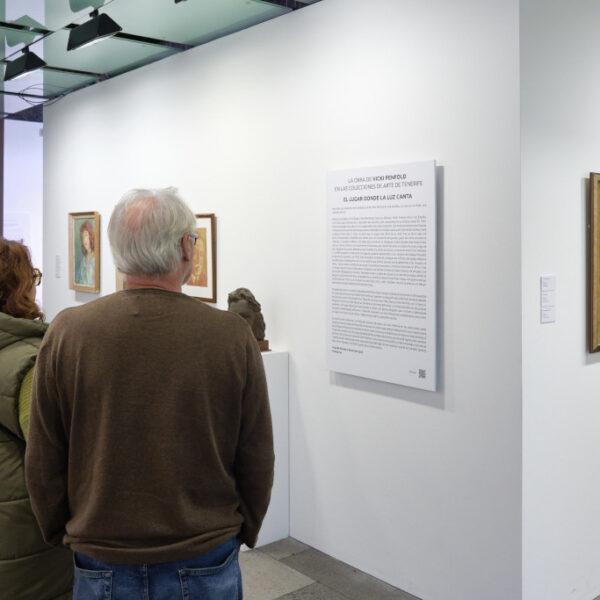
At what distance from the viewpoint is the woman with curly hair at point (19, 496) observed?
1874 millimetres

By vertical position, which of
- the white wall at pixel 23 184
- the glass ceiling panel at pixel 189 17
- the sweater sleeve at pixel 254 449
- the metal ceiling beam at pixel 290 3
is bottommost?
the sweater sleeve at pixel 254 449

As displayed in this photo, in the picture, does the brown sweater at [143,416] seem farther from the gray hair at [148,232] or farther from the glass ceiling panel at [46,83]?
the glass ceiling panel at [46,83]

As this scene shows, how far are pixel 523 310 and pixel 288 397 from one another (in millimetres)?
1541

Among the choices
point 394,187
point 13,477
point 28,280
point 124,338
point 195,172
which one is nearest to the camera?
point 124,338

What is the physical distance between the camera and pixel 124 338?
1548mm

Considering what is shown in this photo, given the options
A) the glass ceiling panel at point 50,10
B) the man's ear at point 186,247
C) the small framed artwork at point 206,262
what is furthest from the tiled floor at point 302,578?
the glass ceiling panel at point 50,10

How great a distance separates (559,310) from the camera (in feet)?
9.70

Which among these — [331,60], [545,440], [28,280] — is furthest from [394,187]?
[28,280]

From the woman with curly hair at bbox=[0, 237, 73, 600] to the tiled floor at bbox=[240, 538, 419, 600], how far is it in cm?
149

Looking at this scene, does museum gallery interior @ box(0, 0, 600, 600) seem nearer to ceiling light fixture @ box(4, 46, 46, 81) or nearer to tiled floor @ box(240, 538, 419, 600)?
tiled floor @ box(240, 538, 419, 600)

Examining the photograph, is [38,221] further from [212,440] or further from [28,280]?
[212,440]

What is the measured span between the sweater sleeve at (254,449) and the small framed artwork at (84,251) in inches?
169

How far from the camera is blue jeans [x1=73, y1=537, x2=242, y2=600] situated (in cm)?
159

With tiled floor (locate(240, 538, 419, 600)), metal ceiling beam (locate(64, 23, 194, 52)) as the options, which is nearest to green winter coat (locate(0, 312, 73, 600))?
tiled floor (locate(240, 538, 419, 600))
